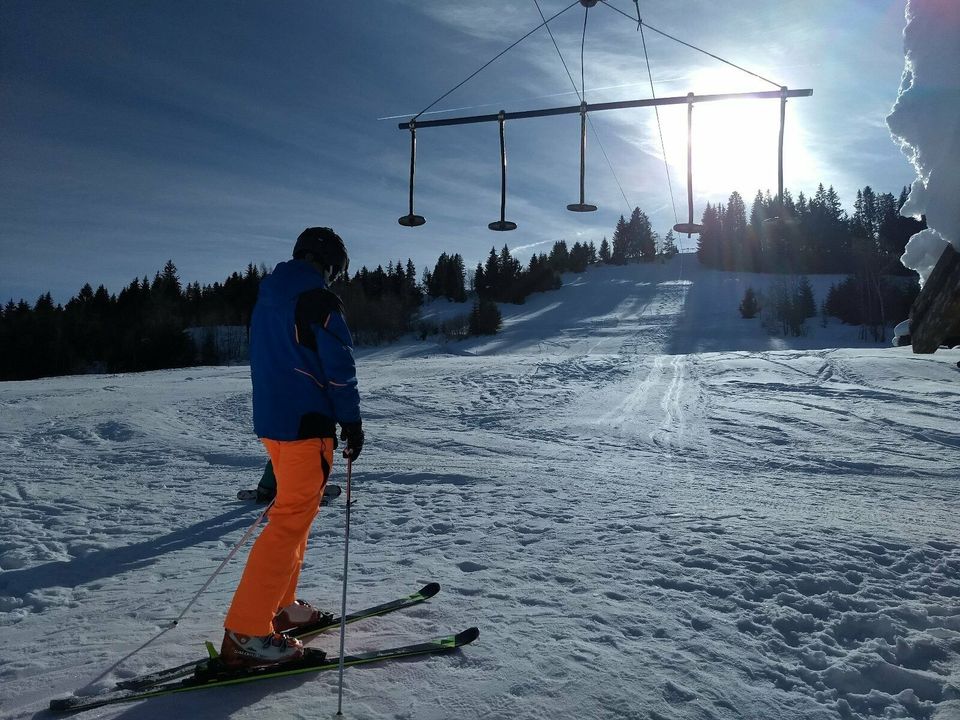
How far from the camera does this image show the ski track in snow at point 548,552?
2.99 m

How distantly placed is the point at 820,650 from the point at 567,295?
54.4 meters

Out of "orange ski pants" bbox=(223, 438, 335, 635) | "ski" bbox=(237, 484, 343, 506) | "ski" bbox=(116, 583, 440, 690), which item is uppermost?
"orange ski pants" bbox=(223, 438, 335, 635)

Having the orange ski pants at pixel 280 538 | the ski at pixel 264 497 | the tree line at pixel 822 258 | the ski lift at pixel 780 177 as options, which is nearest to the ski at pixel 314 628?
the orange ski pants at pixel 280 538

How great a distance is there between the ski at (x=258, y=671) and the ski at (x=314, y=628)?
0.05m

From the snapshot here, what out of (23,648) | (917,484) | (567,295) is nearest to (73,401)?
(23,648)

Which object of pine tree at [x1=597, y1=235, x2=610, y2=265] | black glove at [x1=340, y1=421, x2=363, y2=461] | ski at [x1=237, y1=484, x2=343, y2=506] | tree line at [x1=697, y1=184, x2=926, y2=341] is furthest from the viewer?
pine tree at [x1=597, y1=235, x2=610, y2=265]

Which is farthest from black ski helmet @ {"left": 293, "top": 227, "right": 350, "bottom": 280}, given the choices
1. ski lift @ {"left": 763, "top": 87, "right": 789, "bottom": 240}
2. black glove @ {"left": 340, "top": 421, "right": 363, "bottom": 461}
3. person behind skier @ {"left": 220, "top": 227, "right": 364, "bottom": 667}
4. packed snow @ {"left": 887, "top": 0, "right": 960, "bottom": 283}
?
ski lift @ {"left": 763, "top": 87, "right": 789, "bottom": 240}

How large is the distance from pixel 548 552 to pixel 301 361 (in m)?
2.88

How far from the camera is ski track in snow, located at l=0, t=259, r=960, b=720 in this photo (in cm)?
299

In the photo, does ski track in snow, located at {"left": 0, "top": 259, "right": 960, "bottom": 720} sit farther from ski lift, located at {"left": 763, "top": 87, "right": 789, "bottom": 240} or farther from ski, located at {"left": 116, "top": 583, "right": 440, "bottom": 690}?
ski lift, located at {"left": 763, "top": 87, "right": 789, "bottom": 240}

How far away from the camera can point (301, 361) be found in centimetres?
313

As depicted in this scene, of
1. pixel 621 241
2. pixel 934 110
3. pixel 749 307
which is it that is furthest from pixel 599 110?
pixel 621 241

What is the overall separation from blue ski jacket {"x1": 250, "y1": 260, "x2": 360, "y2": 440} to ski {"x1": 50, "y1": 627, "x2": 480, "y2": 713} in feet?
3.86

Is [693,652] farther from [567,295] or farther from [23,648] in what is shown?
[567,295]
